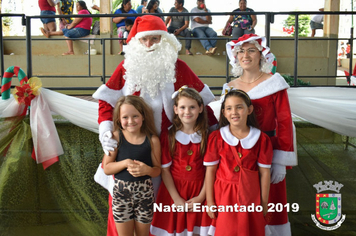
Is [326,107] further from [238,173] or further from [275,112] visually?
[238,173]

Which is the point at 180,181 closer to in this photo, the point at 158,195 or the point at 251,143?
the point at 158,195

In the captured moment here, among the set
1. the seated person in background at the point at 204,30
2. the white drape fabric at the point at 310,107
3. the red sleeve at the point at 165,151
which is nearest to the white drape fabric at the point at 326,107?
the white drape fabric at the point at 310,107

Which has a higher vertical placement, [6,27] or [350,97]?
[6,27]

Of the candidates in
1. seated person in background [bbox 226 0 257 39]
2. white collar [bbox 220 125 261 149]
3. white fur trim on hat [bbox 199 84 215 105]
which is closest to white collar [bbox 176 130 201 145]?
white collar [bbox 220 125 261 149]

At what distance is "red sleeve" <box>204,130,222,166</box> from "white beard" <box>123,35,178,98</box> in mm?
454

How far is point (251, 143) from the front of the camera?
6.72 ft

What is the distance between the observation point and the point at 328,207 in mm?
3162

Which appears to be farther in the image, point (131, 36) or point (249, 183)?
point (131, 36)

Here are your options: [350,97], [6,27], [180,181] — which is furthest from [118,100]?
[6,27]

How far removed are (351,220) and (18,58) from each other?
226 inches

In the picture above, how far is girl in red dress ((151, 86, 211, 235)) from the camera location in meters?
2.14

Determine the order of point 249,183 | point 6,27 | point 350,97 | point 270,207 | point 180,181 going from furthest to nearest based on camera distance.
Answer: point 6,27, point 350,97, point 270,207, point 180,181, point 249,183

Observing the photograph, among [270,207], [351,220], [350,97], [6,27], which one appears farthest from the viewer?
[6,27]

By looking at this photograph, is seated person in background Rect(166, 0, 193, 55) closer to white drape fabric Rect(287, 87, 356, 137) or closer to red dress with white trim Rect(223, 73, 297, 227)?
white drape fabric Rect(287, 87, 356, 137)
